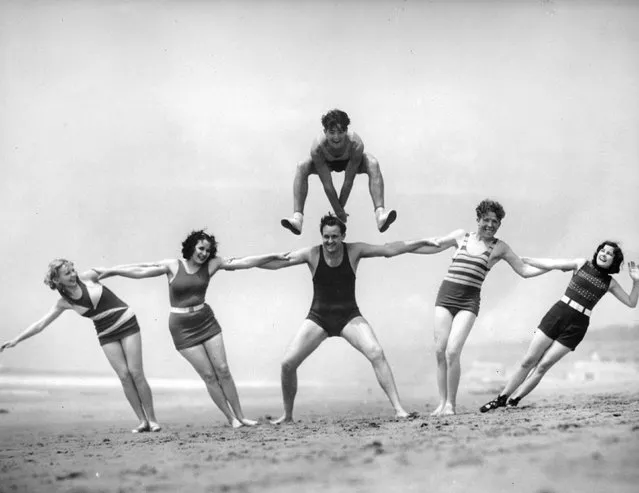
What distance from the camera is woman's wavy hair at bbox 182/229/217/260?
32.9 ft

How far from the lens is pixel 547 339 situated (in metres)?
10.3

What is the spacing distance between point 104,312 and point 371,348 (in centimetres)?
285

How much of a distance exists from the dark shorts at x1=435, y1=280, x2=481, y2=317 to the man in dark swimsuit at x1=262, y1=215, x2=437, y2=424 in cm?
62

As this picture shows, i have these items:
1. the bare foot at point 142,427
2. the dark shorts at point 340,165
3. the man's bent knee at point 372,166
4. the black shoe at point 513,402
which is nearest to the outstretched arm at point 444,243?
the man's bent knee at point 372,166

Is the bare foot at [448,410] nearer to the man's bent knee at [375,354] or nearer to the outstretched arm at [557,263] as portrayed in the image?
the man's bent knee at [375,354]

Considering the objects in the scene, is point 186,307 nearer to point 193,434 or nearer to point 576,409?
point 193,434

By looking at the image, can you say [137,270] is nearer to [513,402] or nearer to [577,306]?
[513,402]

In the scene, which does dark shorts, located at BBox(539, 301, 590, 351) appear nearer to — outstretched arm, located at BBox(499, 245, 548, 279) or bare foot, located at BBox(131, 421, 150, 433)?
outstretched arm, located at BBox(499, 245, 548, 279)

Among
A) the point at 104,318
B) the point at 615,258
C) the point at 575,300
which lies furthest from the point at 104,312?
the point at 615,258

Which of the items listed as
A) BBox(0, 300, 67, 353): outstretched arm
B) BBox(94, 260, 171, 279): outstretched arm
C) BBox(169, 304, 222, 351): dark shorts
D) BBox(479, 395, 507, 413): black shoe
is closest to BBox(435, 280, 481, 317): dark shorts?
BBox(479, 395, 507, 413): black shoe

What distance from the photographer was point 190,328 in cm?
992

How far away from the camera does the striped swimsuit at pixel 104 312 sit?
32.6ft

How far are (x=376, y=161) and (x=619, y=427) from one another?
376 cm

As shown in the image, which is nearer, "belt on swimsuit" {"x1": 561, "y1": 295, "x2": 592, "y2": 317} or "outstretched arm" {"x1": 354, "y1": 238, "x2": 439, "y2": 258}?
"outstretched arm" {"x1": 354, "y1": 238, "x2": 439, "y2": 258}
